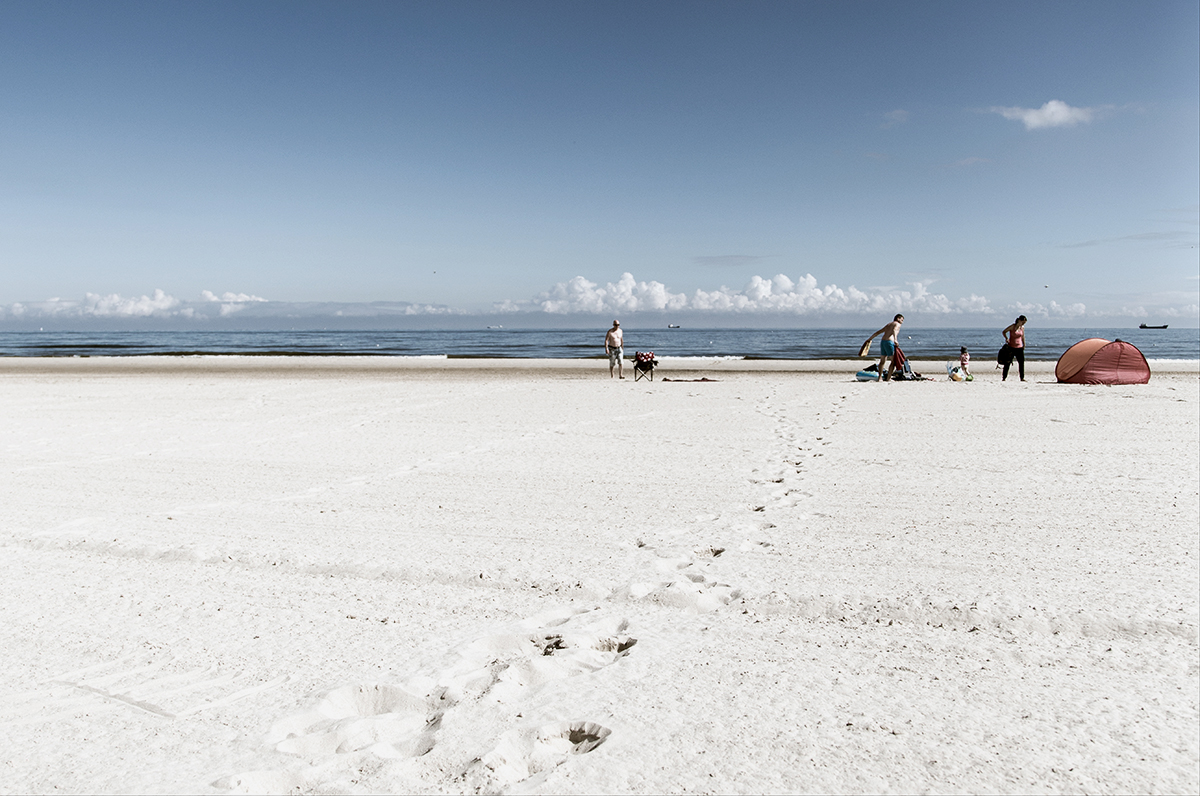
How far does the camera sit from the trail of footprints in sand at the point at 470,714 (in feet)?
7.89

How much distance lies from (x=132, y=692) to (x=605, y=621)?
2084mm

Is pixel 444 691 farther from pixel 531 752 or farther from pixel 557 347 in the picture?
pixel 557 347

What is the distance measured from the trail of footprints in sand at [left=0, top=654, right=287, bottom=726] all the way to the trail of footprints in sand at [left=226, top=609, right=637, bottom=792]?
1.43ft

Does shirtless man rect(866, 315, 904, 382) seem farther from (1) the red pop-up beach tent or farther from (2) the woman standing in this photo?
(1) the red pop-up beach tent

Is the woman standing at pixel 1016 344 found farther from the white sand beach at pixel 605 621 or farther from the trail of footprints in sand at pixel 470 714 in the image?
the trail of footprints in sand at pixel 470 714

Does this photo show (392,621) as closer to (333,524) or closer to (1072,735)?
(333,524)

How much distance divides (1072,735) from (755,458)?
17.2 feet

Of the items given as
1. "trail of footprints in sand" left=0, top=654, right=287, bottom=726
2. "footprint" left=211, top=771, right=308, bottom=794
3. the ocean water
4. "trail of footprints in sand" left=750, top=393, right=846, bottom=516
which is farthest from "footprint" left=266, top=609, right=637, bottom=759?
the ocean water

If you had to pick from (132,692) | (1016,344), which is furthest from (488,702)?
(1016,344)

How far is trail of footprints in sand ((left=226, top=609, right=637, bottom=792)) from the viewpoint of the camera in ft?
7.89

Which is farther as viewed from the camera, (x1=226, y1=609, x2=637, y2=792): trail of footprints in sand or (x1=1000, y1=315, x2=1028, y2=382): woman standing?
(x1=1000, y1=315, x2=1028, y2=382): woman standing

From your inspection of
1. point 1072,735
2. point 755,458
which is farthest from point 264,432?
point 1072,735

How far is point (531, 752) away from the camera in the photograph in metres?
2.51

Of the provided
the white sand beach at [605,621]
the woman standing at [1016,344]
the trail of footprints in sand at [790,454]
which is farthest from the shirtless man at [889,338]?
the white sand beach at [605,621]
